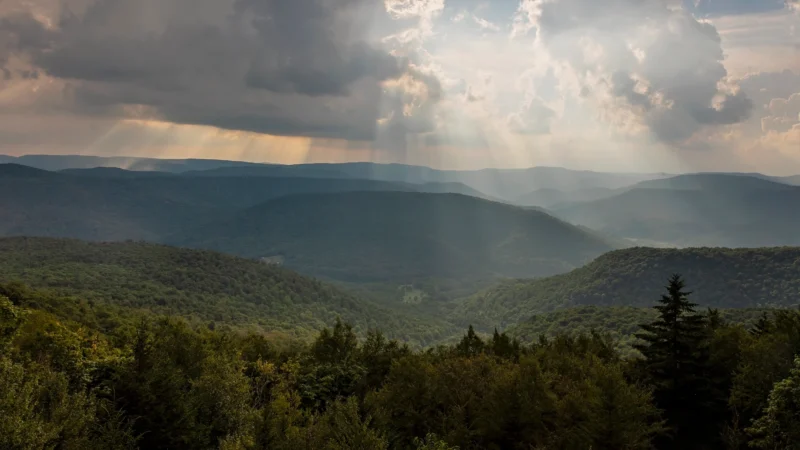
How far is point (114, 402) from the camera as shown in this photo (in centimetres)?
4228

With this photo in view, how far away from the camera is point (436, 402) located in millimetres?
53344

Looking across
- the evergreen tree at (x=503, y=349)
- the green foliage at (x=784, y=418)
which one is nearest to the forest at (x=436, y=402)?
the green foliage at (x=784, y=418)

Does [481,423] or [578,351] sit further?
[578,351]

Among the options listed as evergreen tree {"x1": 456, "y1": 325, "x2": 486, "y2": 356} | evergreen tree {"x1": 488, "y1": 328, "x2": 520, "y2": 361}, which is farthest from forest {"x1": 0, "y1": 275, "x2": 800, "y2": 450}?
evergreen tree {"x1": 456, "y1": 325, "x2": 486, "y2": 356}

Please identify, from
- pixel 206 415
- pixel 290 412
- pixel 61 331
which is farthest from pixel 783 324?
pixel 61 331

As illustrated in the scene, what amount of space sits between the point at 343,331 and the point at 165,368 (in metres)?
49.1

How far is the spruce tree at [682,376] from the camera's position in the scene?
49.3m

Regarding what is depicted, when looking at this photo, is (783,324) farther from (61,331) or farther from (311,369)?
(61,331)

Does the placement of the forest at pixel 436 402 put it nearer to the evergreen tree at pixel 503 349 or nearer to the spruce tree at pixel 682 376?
the spruce tree at pixel 682 376

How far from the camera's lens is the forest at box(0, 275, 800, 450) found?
115 ft

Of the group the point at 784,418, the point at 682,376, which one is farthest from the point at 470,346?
the point at 784,418

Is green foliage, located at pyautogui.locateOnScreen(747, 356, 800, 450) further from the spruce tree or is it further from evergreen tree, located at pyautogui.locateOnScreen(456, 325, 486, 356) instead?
evergreen tree, located at pyautogui.locateOnScreen(456, 325, 486, 356)

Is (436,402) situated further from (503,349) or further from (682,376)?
(503,349)

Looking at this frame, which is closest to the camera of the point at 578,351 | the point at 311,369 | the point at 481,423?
the point at 481,423
